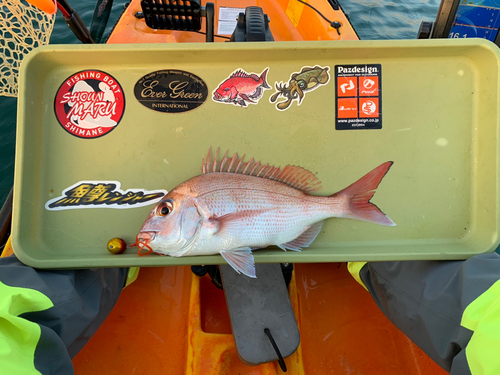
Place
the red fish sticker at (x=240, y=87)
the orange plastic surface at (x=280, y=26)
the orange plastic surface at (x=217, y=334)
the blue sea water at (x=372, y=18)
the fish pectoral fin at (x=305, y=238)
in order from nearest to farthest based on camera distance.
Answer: the fish pectoral fin at (x=305, y=238) < the red fish sticker at (x=240, y=87) < the orange plastic surface at (x=217, y=334) < the orange plastic surface at (x=280, y=26) < the blue sea water at (x=372, y=18)

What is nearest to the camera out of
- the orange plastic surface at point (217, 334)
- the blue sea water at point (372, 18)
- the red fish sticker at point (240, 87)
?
the red fish sticker at point (240, 87)

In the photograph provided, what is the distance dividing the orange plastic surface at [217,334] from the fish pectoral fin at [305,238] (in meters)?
0.74

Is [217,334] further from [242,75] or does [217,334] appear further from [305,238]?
[242,75]

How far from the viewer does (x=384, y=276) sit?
50.8 inches

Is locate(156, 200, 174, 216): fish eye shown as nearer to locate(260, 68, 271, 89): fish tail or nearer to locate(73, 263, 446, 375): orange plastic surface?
locate(260, 68, 271, 89): fish tail

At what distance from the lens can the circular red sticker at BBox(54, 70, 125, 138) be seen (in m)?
1.23

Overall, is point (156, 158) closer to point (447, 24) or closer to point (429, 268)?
point (429, 268)

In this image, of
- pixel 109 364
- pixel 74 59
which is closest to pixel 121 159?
pixel 74 59

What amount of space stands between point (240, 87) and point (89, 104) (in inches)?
26.5

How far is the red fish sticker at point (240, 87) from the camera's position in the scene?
127 cm

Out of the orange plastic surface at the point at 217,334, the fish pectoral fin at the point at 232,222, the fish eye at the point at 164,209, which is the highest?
the fish eye at the point at 164,209

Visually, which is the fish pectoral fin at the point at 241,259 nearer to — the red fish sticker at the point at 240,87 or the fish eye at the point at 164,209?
the fish eye at the point at 164,209

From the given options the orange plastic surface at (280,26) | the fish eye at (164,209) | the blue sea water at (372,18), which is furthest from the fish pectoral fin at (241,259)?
the blue sea water at (372,18)

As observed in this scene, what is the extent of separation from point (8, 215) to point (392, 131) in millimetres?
2554
